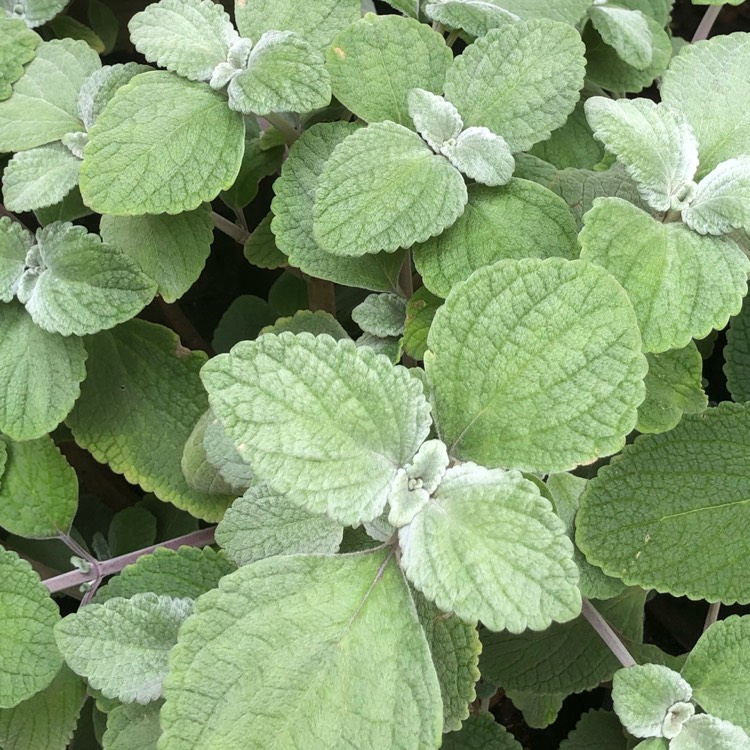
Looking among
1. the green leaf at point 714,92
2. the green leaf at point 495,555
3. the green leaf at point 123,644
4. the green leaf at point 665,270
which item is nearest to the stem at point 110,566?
the green leaf at point 123,644

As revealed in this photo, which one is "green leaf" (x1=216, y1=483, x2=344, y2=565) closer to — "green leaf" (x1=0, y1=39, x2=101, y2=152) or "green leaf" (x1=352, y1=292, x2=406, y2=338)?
"green leaf" (x1=352, y1=292, x2=406, y2=338)

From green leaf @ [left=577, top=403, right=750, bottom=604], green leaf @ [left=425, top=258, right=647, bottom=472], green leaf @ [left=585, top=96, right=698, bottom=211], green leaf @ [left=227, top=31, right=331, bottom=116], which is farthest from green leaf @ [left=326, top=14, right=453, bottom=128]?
green leaf @ [left=577, top=403, right=750, bottom=604]

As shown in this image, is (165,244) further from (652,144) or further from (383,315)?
(652,144)

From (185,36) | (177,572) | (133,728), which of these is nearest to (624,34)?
(185,36)

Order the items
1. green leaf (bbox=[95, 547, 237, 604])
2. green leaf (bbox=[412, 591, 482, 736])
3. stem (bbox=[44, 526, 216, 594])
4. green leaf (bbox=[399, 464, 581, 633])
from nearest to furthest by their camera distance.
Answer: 1. green leaf (bbox=[399, 464, 581, 633])
2. green leaf (bbox=[412, 591, 482, 736])
3. green leaf (bbox=[95, 547, 237, 604])
4. stem (bbox=[44, 526, 216, 594])

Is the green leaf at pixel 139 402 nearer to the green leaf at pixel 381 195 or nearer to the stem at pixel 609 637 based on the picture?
the green leaf at pixel 381 195

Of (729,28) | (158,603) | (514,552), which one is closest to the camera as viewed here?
(514,552)

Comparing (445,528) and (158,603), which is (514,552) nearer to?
(445,528)

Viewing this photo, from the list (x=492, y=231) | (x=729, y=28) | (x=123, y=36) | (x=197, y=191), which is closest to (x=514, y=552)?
(x=492, y=231)
